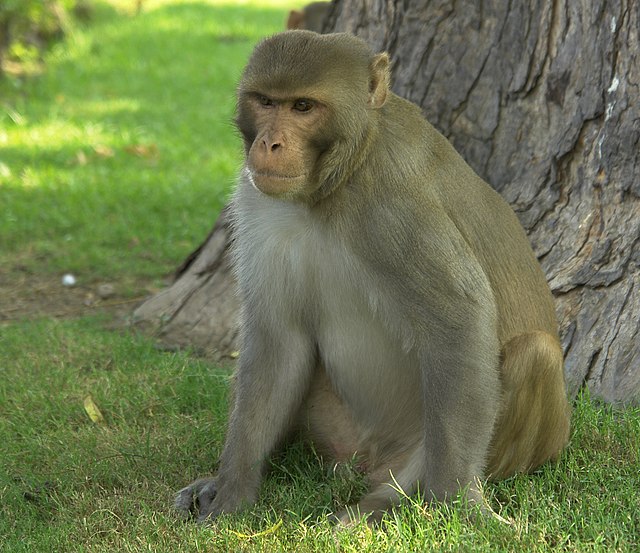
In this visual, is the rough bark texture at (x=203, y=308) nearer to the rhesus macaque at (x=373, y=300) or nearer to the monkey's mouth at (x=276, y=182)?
the rhesus macaque at (x=373, y=300)

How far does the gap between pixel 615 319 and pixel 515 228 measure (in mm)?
912

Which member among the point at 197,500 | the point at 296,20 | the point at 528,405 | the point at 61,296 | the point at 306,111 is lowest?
the point at 61,296

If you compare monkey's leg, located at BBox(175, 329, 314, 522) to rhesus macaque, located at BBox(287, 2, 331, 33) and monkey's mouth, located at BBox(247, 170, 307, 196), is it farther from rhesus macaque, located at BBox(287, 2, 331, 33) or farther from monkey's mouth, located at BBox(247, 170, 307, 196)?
rhesus macaque, located at BBox(287, 2, 331, 33)

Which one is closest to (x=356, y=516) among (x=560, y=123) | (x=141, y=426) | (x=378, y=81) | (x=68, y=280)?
(x=141, y=426)

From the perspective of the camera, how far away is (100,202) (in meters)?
8.22

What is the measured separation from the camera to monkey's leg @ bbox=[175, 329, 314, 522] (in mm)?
4148

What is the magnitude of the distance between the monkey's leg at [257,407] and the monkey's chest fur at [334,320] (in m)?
0.07

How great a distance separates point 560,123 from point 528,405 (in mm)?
1759

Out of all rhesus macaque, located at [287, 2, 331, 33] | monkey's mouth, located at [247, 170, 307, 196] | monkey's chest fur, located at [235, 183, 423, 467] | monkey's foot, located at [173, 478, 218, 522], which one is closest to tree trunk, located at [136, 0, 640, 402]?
monkey's chest fur, located at [235, 183, 423, 467]

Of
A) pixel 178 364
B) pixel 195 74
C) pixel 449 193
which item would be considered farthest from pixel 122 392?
pixel 195 74

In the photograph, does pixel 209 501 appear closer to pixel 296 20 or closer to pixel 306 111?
pixel 306 111

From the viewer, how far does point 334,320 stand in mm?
4035

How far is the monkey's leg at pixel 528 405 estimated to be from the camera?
12.6 feet

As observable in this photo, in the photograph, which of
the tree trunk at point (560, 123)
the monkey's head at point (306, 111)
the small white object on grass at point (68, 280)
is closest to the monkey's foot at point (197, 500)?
the monkey's head at point (306, 111)
